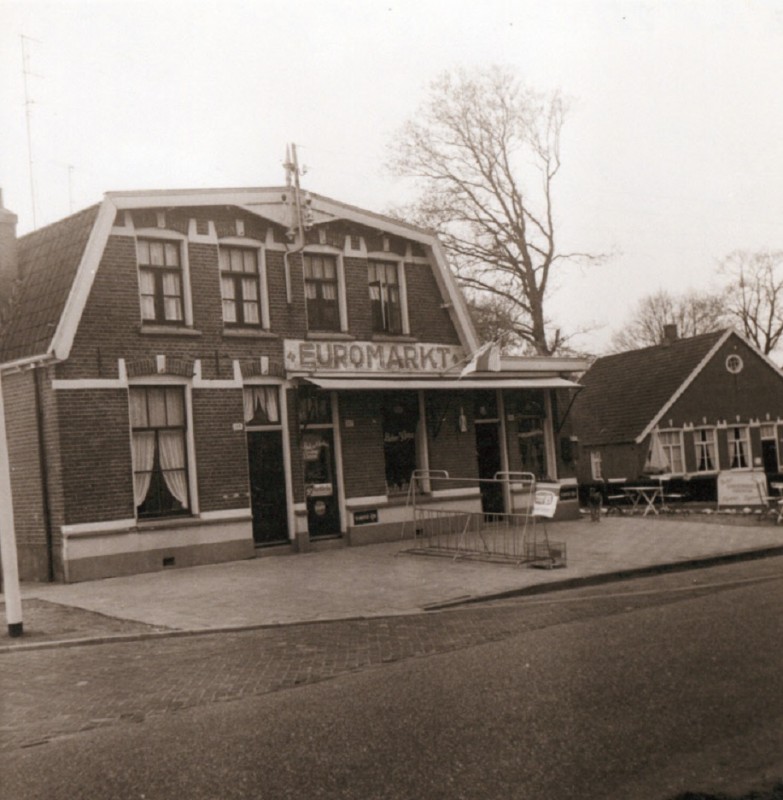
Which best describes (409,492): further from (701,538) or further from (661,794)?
(661,794)

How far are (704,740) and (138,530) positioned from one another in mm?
12194

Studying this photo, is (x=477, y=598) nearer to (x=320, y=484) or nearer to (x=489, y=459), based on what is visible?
(x=320, y=484)

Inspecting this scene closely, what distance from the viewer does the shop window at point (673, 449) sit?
34750 millimetres

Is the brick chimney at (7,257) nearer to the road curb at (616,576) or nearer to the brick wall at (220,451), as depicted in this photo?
the brick wall at (220,451)

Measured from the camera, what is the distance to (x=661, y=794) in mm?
4695

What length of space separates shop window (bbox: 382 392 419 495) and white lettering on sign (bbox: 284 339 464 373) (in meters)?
0.70

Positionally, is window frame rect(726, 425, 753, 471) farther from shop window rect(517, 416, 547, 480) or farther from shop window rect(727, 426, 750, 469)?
shop window rect(517, 416, 547, 480)

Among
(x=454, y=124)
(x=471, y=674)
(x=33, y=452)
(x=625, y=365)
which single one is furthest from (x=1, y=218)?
(x=625, y=365)

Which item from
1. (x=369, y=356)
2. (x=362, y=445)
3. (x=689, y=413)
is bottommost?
(x=362, y=445)

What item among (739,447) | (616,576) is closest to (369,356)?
(616,576)

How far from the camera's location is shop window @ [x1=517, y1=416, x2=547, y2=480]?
22.0 metres

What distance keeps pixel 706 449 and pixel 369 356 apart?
66.5 ft

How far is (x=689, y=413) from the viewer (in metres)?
35.2

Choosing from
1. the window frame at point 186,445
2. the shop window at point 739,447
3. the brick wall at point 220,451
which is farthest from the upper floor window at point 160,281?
the shop window at point 739,447
